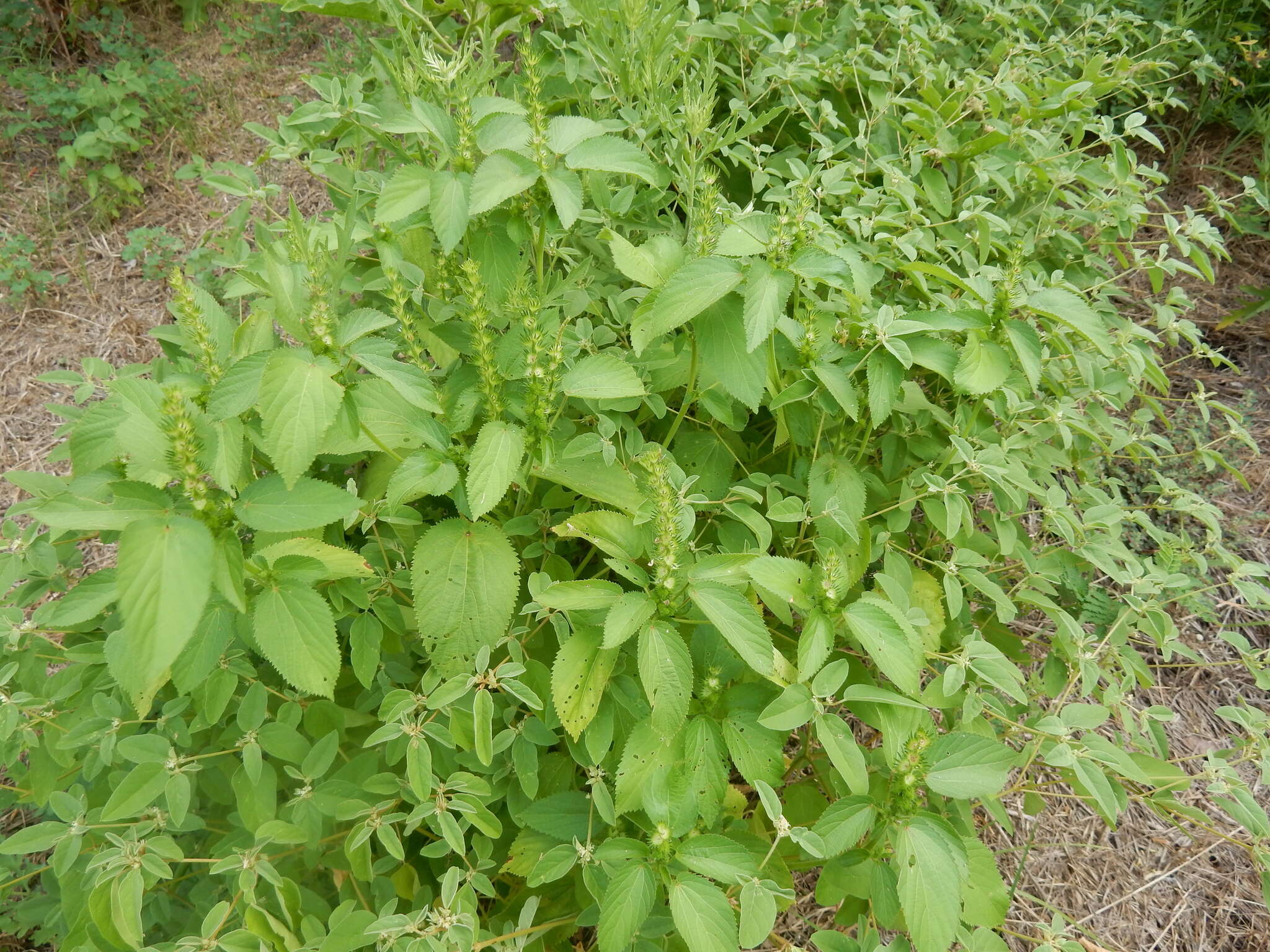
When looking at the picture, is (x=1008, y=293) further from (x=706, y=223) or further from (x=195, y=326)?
(x=195, y=326)

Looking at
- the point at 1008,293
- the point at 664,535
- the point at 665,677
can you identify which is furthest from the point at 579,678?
the point at 1008,293

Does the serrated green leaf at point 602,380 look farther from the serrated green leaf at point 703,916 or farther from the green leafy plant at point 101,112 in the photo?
the green leafy plant at point 101,112

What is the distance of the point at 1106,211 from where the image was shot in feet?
6.88

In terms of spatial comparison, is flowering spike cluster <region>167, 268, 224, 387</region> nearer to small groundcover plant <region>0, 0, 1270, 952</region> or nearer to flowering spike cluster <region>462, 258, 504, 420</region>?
small groundcover plant <region>0, 0, 1270, 952</region>

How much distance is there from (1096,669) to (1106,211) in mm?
1351

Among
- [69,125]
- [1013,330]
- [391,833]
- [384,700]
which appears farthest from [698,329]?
[69,125]

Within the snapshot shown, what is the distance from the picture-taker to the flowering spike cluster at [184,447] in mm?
914

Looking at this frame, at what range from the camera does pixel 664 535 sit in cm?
116

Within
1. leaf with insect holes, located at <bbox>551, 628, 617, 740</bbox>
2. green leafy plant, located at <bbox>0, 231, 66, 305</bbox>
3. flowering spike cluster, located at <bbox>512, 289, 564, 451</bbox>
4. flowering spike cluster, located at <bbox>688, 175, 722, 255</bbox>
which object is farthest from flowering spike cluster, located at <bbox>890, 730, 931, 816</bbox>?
green leafy plant, located at <bbox>0, 231, 66, 305</bbox>

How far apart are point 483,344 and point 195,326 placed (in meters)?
0.41

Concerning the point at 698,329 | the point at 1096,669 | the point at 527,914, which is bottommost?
the point at 527,914

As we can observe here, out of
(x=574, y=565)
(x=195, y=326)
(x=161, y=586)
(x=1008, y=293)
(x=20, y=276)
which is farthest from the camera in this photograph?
(x=20, y=276)

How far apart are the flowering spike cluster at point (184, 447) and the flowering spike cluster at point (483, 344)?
1.44ft

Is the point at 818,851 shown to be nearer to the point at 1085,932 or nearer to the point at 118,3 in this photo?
the point at 1085,932
